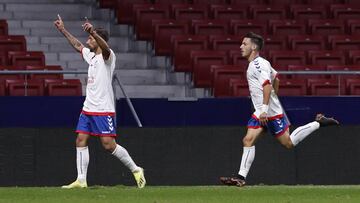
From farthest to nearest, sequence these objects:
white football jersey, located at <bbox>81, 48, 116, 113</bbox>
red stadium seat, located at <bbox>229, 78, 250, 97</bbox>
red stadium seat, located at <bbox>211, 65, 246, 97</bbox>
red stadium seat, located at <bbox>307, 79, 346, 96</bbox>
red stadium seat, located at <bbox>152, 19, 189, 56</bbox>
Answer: red stadium seat, located at <bbox>152, 19, 189, 56</bbox> → red stadium seat, located at <bbox>211, 65, 246, 97</bbox> → red stadium seat, located at <bbox>229, 78, 250, 97</bbox> → red stadium seat, located at <bbox>307, 79, 346, 96</bbox> → white football jersey, located at <bbox>81, 48, 116, 113</bbox>

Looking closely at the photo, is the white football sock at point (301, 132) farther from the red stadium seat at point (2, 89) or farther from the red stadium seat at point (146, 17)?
the red stadium seat at point (146, 17)

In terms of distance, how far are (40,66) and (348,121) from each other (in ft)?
17.3

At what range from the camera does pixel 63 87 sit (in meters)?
19.4

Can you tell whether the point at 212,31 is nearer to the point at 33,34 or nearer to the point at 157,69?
the point at 157,69

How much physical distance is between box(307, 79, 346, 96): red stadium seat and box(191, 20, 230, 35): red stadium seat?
3.51m

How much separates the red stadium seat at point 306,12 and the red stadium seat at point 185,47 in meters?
2.93

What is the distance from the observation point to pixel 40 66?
21.1 m

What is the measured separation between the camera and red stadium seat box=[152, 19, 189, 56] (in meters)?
23.3

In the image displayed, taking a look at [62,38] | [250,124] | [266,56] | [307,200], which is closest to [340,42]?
[266,56]

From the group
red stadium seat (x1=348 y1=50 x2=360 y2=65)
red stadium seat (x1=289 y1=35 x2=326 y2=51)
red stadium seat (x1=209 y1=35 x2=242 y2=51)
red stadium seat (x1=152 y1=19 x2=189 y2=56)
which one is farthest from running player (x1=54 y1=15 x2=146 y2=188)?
red stadium seat (x1=289 y1=35 x2=326 y2=51)

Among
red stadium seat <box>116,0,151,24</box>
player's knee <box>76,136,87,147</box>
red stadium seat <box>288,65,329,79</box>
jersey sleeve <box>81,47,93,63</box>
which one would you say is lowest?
player's knee <box>76,136,87,147</box>

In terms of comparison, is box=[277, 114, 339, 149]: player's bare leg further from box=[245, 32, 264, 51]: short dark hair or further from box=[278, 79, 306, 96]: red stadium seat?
box=[278, 79, 306, 96]: red stadium seat

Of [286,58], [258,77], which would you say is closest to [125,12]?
[286,58]

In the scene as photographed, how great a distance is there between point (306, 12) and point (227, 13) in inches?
66.1
